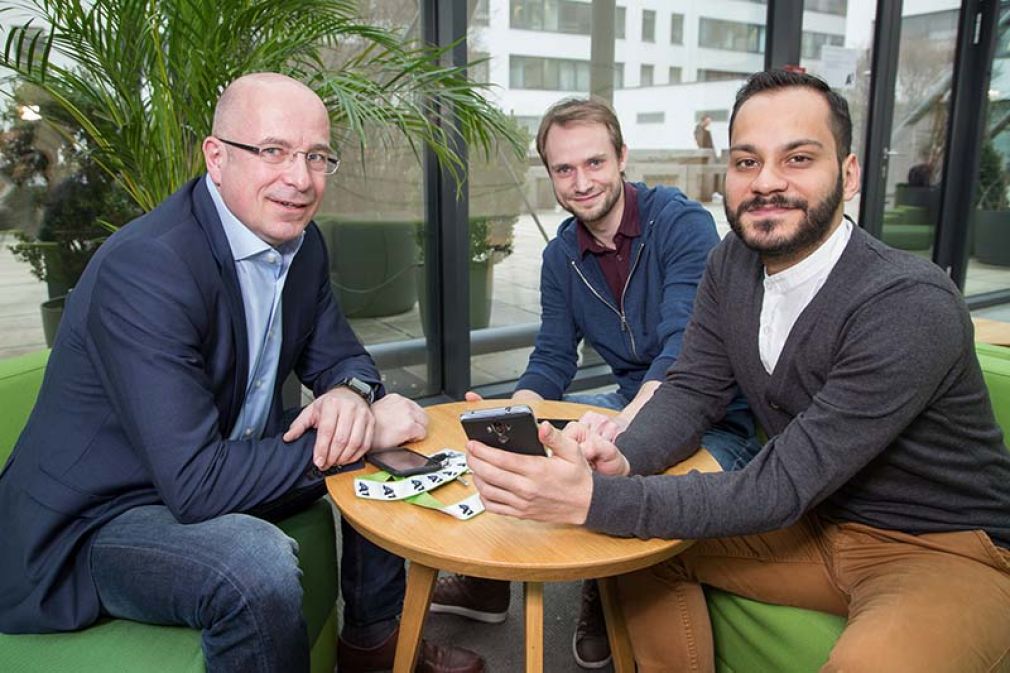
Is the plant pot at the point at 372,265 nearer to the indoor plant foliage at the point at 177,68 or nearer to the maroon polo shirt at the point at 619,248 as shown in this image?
the indoor plant foliage at the point at 177,68

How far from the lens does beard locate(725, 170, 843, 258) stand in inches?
58.5

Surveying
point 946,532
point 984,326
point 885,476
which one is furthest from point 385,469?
point 984,326

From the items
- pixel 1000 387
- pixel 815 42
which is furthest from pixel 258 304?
pixel 815 42

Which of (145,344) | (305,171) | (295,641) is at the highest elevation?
(305,171)

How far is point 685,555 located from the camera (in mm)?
1662

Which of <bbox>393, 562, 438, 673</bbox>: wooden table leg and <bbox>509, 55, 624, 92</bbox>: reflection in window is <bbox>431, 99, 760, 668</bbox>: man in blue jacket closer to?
<bbox>393, 562, 438, 673</bbox>: wooden table leg

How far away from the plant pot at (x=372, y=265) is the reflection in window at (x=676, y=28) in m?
1.80

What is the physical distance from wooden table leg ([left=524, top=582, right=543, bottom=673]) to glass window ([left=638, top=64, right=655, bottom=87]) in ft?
11.0

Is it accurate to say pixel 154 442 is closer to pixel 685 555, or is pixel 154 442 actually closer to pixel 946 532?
pixel 685 555

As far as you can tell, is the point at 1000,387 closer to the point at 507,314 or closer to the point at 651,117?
the point at 507,314

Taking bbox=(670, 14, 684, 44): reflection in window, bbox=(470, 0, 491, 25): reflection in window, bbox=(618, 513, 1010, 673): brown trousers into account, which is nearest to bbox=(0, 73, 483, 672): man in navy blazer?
bbox=(618, 513, 1010, 673): brown trousers

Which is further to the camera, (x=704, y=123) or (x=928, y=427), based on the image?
(x=704, y=123)

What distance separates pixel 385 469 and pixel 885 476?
97 centimetres

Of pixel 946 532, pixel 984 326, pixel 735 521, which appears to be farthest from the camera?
pixel 984 326
